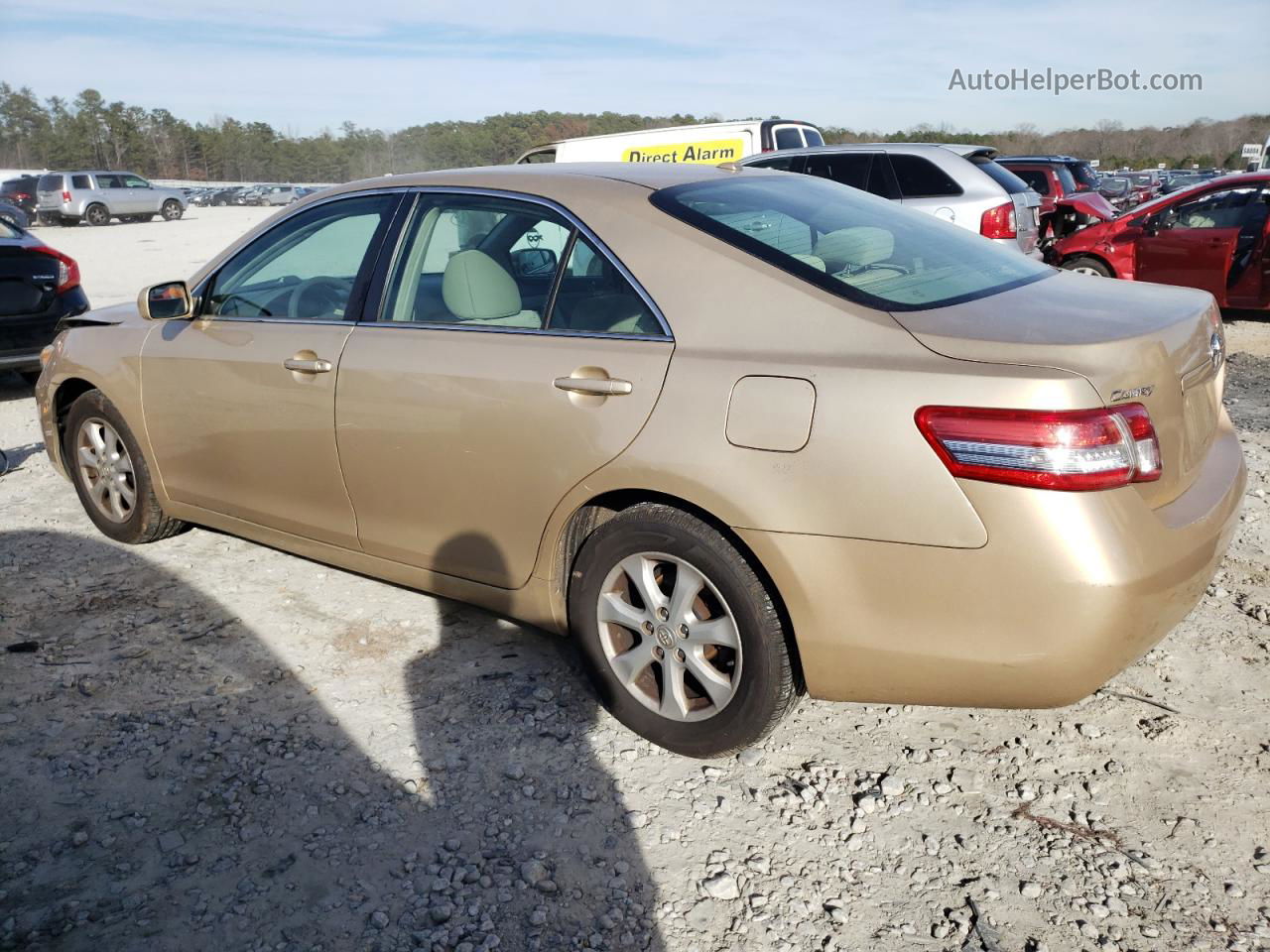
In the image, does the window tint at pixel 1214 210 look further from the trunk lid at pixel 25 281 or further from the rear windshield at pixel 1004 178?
the trunk lid at pixel 25 281

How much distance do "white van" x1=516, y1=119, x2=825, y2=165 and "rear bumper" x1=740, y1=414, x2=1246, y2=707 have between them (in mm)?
10843

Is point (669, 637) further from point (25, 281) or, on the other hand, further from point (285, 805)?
point (25, 281)

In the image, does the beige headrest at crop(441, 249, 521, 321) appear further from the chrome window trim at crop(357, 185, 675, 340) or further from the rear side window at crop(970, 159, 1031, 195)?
the rear side window at crop(970, 159, 1031, 195)

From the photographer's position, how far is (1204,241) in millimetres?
10156

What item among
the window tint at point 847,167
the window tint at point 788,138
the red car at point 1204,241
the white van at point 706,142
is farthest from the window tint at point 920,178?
the window tint at point 788,138

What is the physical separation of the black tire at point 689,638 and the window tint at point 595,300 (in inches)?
20.5

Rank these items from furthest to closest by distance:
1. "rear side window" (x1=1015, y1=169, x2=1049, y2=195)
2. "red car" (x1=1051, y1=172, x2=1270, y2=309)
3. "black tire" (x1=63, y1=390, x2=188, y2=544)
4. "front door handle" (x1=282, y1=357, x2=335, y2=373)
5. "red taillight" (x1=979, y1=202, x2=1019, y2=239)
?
"rear side window" (x1=1015, y1=169, x2=1049, y2=195) < "red car" (x1=1051, y1=172, x2=1270, y2=309) < "red taillight" (x1=979, y1=202, x2=1019, y2=239) < "black tire" (x1=63, y1=390, x2=188, y2=544) < "front door handle" (x1=282, y1=357, x2=335, y2=373)

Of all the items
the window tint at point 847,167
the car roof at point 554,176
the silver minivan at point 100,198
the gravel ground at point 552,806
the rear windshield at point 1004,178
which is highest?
the silver minivan at point 100,198

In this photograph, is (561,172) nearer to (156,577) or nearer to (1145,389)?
(1145,389)

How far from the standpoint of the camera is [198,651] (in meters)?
3.72

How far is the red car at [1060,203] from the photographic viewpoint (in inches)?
565

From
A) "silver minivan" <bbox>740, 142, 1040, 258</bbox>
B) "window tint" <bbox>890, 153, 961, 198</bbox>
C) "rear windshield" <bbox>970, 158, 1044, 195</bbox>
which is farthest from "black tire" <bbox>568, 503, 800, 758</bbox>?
"rear windshield" <bbox>970, 158, 1044, 195</bbox>

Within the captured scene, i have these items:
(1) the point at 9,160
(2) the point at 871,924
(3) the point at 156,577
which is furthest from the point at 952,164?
(1) the point at 9,160

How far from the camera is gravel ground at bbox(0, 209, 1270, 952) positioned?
234 cm
